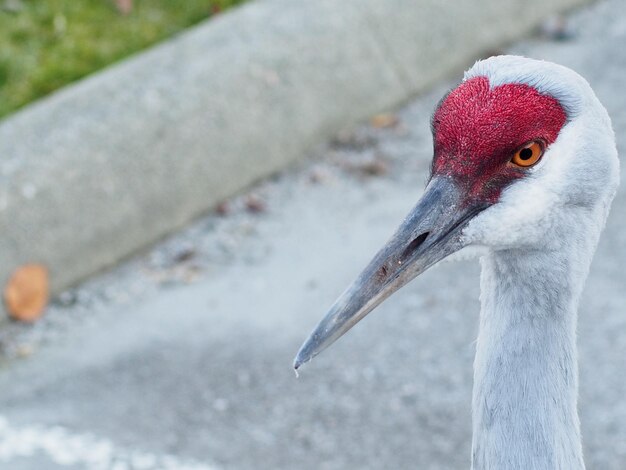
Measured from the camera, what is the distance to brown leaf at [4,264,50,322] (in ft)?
13.9

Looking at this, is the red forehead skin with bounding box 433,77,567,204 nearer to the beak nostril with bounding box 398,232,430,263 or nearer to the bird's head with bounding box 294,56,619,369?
the bird's head with bounding box 294,56,619,369

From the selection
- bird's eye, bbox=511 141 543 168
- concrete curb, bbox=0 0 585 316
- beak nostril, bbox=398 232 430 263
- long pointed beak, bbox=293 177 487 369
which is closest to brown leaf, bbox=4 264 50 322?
concrete curb, bbox=0 0 585 316

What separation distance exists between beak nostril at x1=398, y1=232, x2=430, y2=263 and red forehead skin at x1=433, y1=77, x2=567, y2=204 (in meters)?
0.12

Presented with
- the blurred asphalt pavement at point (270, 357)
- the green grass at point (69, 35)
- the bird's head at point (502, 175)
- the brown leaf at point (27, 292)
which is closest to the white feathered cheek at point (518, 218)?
the bird's head at point (502, 175)

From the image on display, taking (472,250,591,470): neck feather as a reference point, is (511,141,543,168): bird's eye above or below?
above

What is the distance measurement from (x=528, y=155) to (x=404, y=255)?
0.32 m

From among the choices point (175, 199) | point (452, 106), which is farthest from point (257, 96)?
point (452, 106)

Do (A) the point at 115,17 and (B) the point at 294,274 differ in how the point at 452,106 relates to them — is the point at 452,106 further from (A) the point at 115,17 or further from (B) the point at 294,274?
(A) the point at 115,17

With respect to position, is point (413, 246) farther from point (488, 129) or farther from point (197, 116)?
point (197, 116)

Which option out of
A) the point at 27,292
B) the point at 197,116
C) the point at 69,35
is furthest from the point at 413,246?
the point at 69,35

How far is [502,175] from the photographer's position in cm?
212

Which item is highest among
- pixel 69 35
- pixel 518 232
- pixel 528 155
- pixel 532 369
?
pixel 69 35

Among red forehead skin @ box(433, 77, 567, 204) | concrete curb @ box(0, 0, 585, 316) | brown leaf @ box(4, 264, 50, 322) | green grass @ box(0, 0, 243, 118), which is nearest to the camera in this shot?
red forehead skin @ box(433, 77, 567, 204)

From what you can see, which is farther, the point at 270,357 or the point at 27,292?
the point at 27,292
